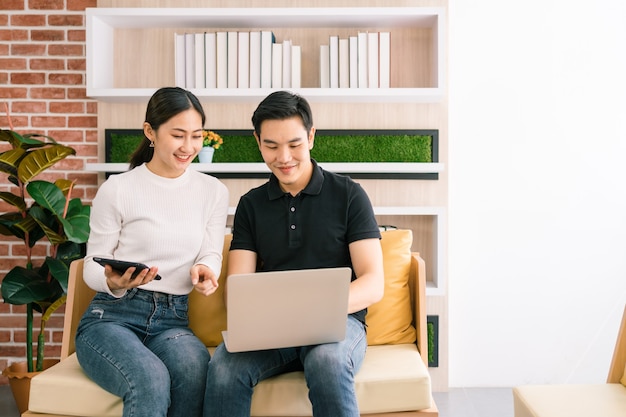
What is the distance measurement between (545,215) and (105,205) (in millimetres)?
2190

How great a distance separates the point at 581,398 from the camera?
185 cm

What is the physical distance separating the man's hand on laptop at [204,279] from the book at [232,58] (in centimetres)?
133

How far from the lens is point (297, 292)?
1.72 m

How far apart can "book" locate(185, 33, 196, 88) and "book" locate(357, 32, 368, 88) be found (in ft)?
2.52

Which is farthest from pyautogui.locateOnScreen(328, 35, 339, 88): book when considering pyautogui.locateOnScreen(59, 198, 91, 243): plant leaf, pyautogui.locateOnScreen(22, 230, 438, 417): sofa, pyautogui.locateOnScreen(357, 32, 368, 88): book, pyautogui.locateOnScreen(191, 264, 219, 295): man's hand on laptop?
pyautogui.locateOnScreen(191, 264, 219, 295): man's hand on laptop

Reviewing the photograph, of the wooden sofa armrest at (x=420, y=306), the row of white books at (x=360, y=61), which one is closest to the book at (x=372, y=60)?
the row of white books at (x=360, y=61)

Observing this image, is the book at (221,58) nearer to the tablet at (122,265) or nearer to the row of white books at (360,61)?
the row of white books at (360,61)

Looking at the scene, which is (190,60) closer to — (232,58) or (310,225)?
(232,58)

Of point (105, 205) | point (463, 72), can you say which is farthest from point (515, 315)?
point (105, 205)

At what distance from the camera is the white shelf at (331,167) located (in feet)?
10.4

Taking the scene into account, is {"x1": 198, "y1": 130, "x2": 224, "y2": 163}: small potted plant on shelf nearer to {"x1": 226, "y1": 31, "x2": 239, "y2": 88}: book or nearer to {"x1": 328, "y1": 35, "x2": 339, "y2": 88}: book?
{"x1": 226, "y1": 31, "x2": 239, "y2": 88}: book

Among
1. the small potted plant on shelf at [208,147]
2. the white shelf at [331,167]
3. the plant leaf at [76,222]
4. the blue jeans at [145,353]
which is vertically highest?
the small potted plant on shelf at [208,147]

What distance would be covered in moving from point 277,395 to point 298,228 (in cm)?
51

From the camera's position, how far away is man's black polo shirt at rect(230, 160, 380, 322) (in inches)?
82.8
